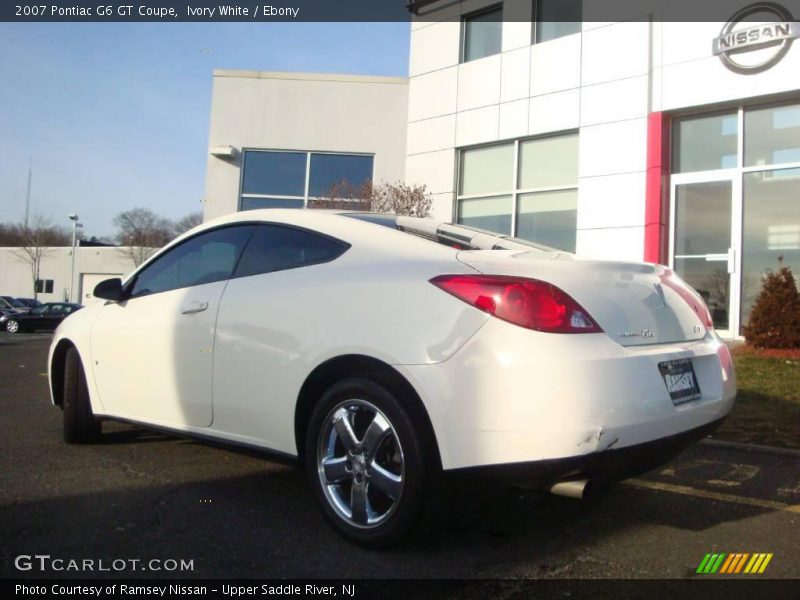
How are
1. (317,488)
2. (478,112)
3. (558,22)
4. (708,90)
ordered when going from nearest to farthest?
(317,488) → (708,90) → (558,22) → (478,112)

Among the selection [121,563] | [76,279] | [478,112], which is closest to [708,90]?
[478,112]

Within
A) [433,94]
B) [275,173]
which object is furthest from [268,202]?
[433,94]

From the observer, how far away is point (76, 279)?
53469mm

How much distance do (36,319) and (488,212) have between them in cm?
2186

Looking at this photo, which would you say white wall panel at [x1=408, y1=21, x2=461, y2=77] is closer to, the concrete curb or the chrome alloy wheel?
the concrete curb

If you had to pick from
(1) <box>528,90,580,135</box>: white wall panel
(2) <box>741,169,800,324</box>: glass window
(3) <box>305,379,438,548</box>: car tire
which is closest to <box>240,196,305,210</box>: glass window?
(1) <box>528,90,580,135</box>: white wall panel

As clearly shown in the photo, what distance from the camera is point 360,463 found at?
2.94 m

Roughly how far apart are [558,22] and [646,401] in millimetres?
11809

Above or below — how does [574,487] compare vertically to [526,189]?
below

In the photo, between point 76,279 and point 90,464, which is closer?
point 90,464

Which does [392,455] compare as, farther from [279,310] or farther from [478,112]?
[478,112]

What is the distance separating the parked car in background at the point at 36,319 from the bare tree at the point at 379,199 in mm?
17775

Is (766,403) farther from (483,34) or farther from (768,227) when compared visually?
(483,34)

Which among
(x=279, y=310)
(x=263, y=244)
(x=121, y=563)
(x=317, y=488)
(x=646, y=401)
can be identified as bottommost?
(x=121, y=563)
